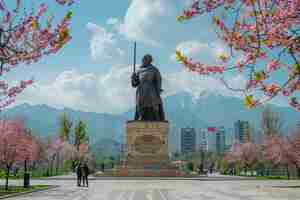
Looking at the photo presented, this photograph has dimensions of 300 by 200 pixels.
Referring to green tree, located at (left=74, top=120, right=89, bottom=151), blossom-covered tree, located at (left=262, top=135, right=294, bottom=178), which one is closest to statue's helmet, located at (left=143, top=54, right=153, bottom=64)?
blossom-covered tree, located at (left=262, top=135, right=294, bottom=178)

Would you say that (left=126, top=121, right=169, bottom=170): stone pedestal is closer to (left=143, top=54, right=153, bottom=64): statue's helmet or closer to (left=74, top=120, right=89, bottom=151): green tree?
(left=143, top=54, right=153, bottom=64): statue's helmet

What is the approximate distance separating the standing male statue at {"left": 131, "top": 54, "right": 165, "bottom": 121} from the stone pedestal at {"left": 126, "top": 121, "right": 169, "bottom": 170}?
2722 millimetres

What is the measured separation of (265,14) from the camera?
27.8ft

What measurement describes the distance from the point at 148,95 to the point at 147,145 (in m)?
7.20

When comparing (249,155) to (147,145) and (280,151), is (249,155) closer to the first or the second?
(280,151)

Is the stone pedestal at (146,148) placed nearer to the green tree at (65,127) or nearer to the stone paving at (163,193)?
the stone paving at (163,193)

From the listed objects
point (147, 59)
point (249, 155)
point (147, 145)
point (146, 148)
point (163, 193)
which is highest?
point (147, 59)

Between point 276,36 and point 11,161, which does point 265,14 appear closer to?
point 276,36

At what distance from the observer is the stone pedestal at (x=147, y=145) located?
50750 mm

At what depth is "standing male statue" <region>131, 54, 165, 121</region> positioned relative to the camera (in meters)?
55.2

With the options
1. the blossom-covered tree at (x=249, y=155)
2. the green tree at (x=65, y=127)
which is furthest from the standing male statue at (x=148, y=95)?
the blossom-covered tree at (x=249, y=155)

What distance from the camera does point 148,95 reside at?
5531 centimetres

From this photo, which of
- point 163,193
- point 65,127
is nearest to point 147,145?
point 163,193

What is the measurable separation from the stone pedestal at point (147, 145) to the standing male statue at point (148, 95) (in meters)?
2.72
